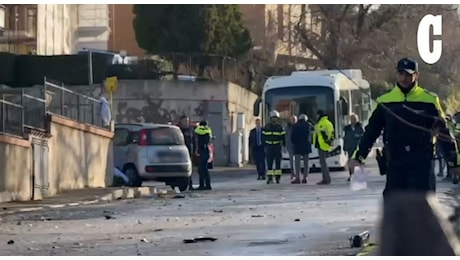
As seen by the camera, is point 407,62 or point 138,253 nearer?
point 407,62

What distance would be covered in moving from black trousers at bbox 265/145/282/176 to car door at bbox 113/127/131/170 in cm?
327

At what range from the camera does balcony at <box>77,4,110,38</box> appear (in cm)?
6147

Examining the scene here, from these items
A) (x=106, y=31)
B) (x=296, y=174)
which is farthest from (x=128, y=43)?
(x=296, y=174)

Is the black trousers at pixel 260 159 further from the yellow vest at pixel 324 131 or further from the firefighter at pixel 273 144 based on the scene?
the yellow vest at pixel 324 131

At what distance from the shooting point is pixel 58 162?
2362 cm

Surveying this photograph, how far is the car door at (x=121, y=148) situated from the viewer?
2789cm

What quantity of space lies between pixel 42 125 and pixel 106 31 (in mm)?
39504

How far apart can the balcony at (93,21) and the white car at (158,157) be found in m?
34.4

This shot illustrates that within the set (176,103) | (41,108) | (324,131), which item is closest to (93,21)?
(176,103)

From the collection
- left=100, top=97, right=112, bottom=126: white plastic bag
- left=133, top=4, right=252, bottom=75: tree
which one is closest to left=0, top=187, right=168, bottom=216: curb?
Result: left=100, top=97, right=112, bottom=126: white plastic bag

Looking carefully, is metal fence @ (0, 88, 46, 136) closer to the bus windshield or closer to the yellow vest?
the yellow vest

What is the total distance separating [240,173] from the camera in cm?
3769

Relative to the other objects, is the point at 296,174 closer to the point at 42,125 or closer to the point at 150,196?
the point at 150,196

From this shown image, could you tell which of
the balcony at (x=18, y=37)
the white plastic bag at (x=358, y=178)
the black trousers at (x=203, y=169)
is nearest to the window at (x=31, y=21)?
the balcony at (x=18, y=37)
